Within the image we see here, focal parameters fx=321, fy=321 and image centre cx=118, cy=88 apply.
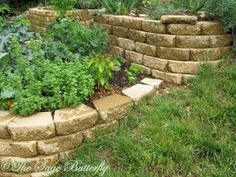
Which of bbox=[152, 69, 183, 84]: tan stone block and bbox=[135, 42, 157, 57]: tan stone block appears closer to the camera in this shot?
bbox=[152, 69, 183, 84]: tan stone block

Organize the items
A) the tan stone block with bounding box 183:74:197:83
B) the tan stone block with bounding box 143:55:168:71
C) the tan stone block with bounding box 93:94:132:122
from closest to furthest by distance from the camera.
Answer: the tan stone block with bounding box 93:94:132:122
the tan stone block with bounding box 183:74:197:83
the tan stone block with bounding box 143:55:168:71

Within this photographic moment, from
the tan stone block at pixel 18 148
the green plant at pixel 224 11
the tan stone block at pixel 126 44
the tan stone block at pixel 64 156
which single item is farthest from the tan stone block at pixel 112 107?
the green plant at pixel 224 11

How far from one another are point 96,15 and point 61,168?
98.9 inches

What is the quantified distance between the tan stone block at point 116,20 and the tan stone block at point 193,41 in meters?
0.91

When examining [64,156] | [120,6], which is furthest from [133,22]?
[64,156]

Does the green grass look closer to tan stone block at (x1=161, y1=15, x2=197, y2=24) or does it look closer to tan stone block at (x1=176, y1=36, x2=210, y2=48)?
tan stone block at (x1=176, y1=36, x2=210, y2=48)

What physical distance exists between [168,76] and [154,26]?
57 centimetres

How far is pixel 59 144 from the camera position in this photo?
8.77ft

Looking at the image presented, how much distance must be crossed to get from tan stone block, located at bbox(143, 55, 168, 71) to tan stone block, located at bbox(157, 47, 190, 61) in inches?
2.3

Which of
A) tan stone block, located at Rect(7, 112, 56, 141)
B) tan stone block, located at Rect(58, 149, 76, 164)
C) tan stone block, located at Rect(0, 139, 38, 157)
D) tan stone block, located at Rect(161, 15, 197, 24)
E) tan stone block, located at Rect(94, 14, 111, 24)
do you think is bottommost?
tan stone block, located at Rect(58, 149, 76, 164)

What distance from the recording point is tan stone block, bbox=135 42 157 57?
141 inches

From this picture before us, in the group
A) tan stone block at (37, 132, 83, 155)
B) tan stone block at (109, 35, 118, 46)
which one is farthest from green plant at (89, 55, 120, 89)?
tan stone block at (109, 35, 118, 46)

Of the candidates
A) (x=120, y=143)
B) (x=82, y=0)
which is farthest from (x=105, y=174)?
(x=82, y=0)

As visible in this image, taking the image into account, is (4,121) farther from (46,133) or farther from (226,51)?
(226,51)
